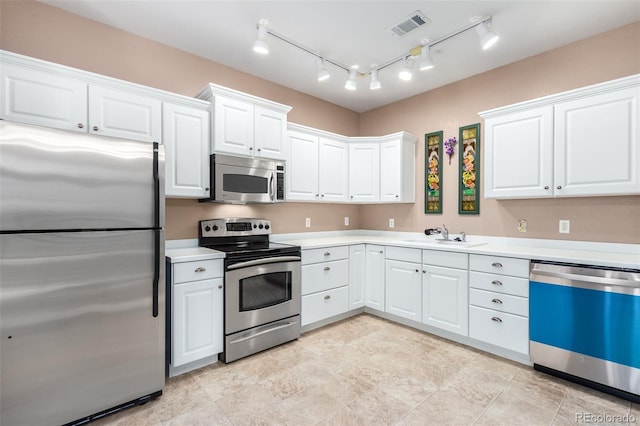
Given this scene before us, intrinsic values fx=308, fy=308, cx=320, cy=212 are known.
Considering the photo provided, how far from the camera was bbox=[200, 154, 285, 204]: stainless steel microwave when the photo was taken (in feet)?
9.43

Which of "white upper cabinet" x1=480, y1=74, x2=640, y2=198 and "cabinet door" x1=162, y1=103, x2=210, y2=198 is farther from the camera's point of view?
"cabinet door" x1=162, y1=103, x2=210, y2=198

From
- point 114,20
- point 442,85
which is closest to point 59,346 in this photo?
point 114,20

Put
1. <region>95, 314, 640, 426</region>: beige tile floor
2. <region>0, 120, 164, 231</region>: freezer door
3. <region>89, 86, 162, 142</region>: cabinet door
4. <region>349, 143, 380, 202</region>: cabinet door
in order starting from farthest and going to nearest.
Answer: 1. <region>349, 143, 380, 202</region>: cabinet door
2. <region>89, 86, 162, 142</region>: cabinet door
3. <region>95, 314, 640, 426</region>: beige tile floor
4. <region>0, 120, 164, 231</region>: freezer door

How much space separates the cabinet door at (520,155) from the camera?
8.95 feet

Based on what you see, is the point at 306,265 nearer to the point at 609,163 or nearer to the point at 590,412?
the point at 590,412

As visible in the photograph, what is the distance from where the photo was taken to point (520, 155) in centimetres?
288

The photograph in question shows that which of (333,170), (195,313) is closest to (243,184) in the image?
Result: (195,313)

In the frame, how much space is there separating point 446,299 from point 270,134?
2.46m

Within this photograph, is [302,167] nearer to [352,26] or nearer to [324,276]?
[324,276]

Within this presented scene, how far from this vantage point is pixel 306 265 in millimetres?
3250

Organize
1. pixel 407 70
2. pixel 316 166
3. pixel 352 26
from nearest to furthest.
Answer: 1. pixel 352 26
2. pixel 407 70
3. pixel 316 166

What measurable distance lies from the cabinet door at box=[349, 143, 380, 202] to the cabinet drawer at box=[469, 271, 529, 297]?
1639 mm

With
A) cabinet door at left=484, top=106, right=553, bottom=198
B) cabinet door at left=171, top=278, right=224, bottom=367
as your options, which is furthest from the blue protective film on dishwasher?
cabinet door at left=171, top=278, right=224, bottom=367

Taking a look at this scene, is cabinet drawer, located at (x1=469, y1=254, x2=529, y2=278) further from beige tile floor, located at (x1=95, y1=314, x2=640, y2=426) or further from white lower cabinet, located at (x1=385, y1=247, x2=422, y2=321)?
beige tile floor, located at (x1=95, y1=314, x2=640, y2=426)
